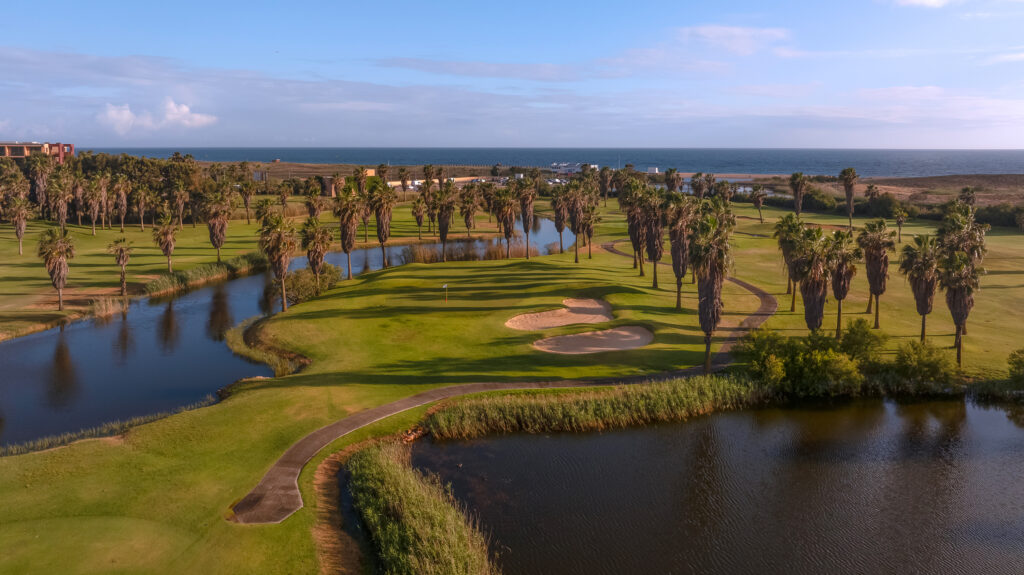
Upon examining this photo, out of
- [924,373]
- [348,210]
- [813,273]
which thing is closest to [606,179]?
[348,210]

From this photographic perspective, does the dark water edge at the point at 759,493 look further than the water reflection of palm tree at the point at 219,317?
No

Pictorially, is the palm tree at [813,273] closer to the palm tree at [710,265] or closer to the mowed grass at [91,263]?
the palm tree at [710,265]

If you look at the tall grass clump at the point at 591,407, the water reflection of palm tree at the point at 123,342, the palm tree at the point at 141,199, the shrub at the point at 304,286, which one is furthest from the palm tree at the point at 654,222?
the palm tree at the point at 141,199

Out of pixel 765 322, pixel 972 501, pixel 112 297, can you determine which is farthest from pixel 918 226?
pixel 112 297

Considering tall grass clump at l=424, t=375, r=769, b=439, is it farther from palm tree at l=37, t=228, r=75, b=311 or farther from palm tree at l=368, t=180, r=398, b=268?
palm tree at l=368, t=180, r=398, b=268

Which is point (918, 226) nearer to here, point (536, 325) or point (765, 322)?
point (765, 322)

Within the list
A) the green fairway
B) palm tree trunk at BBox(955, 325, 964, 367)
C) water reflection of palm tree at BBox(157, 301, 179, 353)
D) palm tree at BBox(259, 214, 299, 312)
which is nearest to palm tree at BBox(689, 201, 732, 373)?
the green fairway

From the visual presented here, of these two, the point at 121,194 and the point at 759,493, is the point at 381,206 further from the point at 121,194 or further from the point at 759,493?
the point at 759,493
